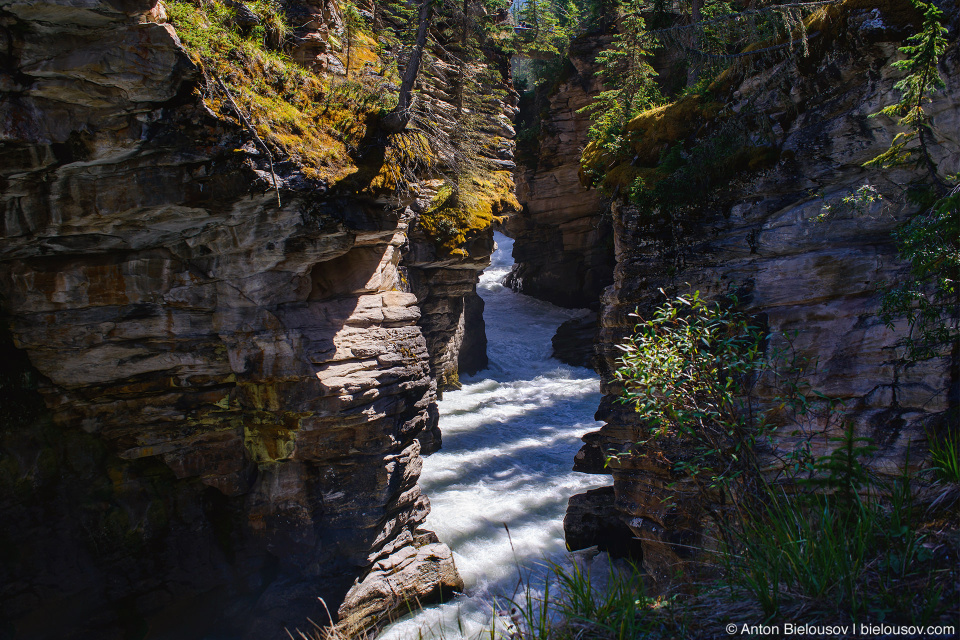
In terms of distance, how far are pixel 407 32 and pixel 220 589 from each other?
12.6m

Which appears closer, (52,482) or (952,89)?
(952,89)

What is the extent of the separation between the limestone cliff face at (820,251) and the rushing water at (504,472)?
9.13 feet

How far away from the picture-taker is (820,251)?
6.06m

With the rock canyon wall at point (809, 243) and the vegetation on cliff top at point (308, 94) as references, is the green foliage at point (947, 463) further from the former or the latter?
the vegetation on cliff top at point (308, 94)

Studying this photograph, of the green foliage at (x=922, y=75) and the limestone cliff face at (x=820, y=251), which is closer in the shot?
the green foliage at (x=922, y=75)

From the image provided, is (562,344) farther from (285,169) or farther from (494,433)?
(285,169)

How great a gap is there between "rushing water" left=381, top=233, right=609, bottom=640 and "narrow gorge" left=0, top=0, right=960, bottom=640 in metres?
0.13

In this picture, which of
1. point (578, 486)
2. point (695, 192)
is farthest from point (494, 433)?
point (695, 192)

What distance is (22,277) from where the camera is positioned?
680cm

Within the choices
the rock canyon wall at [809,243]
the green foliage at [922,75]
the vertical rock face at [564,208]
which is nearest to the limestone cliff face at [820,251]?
the rock canyon wall at [809,243]

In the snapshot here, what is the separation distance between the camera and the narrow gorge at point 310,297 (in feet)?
18.5

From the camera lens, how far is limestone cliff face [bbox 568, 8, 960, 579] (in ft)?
A: 18.2

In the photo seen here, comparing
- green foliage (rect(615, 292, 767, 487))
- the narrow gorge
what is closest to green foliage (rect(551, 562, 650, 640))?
green foliage (rect(615, 292, 767, 487))

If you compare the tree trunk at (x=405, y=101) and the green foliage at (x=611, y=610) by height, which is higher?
the tree trunk at (x=405, y=101)
